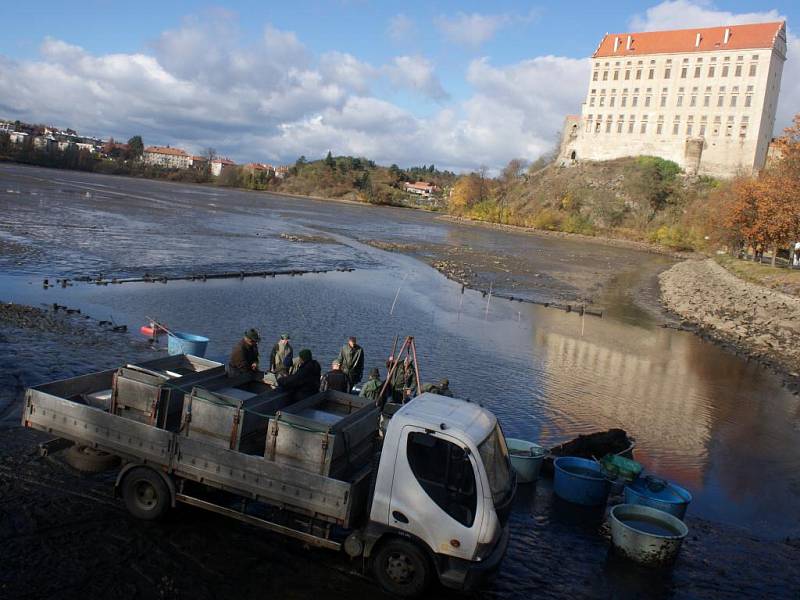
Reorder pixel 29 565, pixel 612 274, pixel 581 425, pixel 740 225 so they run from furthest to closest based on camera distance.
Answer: pixel 612 274
pixel 740 225
pixel 581 425
pixel 29 565

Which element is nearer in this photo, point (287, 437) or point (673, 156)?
point (287, 437)

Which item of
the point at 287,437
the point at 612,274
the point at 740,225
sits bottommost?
the point at 287,437

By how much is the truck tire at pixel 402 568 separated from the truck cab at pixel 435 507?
0.04ft

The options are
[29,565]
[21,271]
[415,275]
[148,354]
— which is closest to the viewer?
[29,565]

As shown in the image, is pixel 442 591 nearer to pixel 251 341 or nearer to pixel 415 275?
pixel 251 341

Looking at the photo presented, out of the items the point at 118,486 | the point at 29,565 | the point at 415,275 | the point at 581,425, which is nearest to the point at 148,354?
the point at 118,486

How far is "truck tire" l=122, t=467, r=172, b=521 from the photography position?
8711 millimetres

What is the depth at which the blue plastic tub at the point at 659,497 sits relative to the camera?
10.5 meters

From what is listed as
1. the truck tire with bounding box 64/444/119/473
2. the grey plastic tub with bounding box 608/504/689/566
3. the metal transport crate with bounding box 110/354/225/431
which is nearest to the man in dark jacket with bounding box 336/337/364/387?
the metal transport crate with bounding box 110/354/225/431

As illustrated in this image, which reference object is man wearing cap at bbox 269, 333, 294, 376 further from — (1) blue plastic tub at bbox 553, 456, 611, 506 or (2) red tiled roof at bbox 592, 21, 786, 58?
(2) red tiled roof at bbox 592, 21, 786, 58

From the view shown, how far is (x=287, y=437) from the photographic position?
26.5 feet

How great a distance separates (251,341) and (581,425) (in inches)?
371

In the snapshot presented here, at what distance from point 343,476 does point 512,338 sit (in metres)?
21.1

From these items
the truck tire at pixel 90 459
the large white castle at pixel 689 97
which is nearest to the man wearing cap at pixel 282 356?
the truck tire at pixel 90 459
